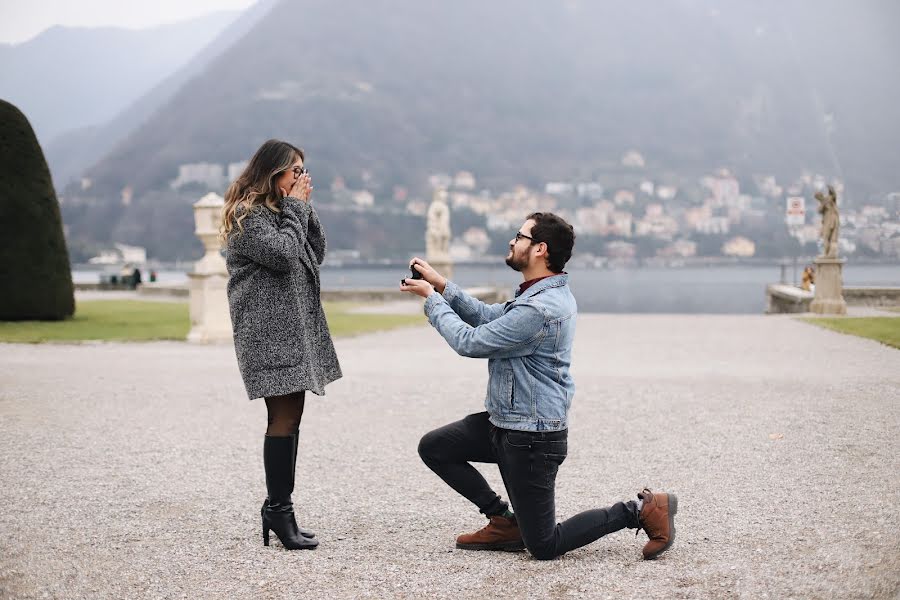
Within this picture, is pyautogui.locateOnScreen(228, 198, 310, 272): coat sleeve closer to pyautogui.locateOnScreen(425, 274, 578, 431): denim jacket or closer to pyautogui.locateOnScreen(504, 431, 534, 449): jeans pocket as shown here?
pyautogui.locateOnScreen(425, 274, 578, 431): denim jacket

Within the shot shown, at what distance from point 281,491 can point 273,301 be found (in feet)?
2.73

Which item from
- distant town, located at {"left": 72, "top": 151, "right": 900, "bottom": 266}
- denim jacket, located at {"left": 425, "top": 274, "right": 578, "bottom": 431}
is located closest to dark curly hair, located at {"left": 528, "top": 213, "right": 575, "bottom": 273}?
denim jacket, located at {"left": 425, "top": 274, "right": 578, "bottom": 431}

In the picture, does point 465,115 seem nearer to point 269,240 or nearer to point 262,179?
point 262,179

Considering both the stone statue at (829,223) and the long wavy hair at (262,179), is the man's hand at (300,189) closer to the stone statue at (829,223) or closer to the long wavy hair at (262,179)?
the long wavy hair at (262,179)

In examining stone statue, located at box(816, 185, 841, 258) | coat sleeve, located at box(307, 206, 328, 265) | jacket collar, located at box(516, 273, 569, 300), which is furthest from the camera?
A: stone statue, located at box(816, 185, 841, 258)

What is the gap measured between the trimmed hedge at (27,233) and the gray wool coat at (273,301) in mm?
15488

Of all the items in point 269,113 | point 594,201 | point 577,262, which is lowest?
point 577,262

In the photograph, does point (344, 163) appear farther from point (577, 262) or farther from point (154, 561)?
point (154, 561)

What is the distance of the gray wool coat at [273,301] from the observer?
3752mm

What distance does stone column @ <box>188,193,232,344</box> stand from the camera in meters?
14.8

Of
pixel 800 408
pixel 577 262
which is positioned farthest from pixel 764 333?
pixel 577 262

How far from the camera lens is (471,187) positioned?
16275 centimetres

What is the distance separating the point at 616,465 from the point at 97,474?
10.7ft

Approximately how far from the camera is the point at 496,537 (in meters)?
3.89
